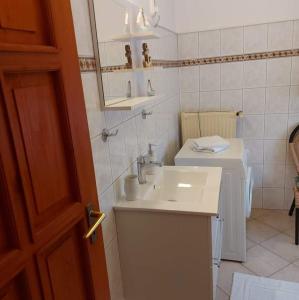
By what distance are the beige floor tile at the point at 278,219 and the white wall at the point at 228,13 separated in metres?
1.80

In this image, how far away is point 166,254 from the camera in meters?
1.54

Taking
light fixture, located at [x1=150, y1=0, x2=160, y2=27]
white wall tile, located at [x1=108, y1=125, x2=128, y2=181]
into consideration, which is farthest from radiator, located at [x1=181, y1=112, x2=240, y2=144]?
white wall tile, located at [x1=108, y1=125, x2=128, y2=181]

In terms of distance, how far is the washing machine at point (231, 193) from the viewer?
2.12 m

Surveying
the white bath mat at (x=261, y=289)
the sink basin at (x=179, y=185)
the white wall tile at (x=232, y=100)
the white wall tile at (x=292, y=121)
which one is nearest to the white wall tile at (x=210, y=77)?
the white wall tile at (x=232, y=100)

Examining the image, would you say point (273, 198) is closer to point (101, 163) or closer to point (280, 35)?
point (280, 35)

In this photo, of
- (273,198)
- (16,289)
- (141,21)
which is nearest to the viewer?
(16,289)

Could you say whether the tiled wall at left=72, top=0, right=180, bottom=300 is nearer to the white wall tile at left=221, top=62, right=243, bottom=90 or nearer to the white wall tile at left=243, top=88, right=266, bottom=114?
the white wall tile at left=221, top=62, right=243, bottom=90

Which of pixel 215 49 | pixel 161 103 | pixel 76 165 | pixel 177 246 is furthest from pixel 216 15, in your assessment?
pixel 76 165

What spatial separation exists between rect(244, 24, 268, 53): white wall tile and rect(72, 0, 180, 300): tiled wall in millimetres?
809

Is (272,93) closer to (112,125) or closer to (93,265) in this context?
(112,125)

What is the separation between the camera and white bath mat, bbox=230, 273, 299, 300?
6.35 feet

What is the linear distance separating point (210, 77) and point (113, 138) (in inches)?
66.2

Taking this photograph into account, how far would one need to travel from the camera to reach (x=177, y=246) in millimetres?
1511

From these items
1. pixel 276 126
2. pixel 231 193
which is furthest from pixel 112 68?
pixel 276 126
